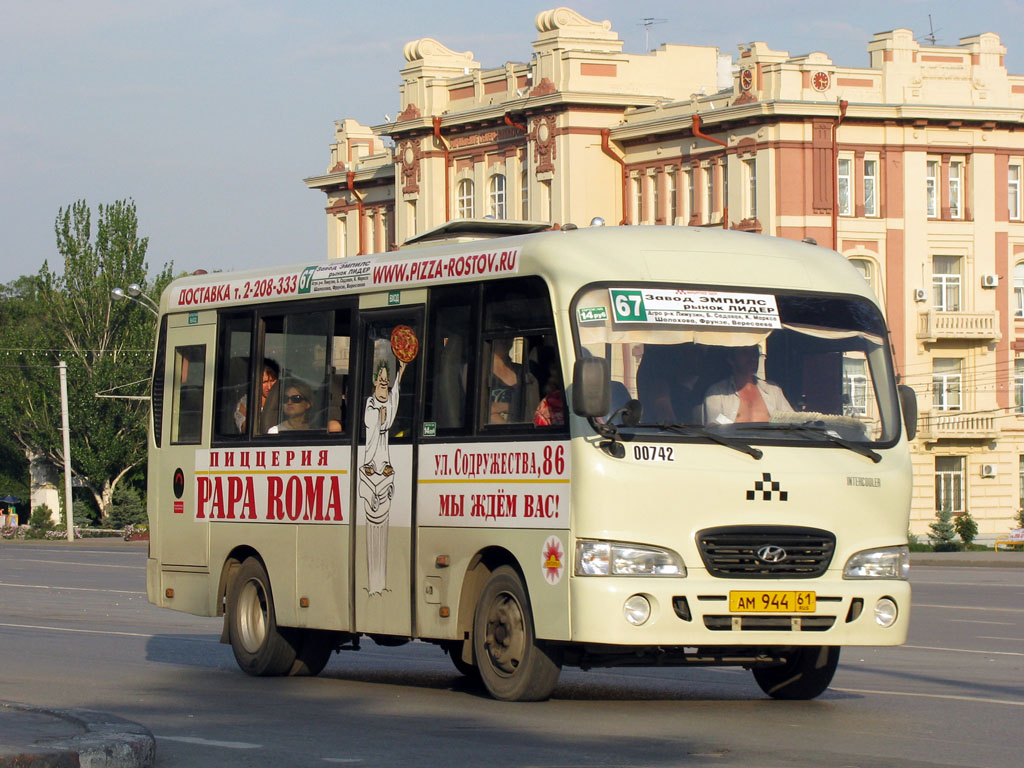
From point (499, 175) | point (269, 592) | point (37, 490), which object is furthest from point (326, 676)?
point (37, 490)

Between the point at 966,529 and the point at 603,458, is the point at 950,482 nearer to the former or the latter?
the point at 966,529

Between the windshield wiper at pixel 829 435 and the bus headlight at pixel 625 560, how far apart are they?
1000mm

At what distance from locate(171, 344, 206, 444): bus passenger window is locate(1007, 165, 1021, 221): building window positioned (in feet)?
192

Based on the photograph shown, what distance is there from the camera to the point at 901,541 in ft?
40.9

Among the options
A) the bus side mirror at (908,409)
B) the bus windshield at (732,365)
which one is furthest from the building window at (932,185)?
the bus windshield at (732,365)

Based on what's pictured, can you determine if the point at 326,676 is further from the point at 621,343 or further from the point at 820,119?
the point at 820,119

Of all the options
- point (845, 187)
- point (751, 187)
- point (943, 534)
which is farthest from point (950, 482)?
point (751, 187)

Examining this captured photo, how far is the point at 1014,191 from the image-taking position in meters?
71.2

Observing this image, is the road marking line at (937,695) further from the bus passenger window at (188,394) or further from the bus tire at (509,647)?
the bus passenger window at (188,394)

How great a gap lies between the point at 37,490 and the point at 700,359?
295 ft

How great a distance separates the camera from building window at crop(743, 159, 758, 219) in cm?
6850

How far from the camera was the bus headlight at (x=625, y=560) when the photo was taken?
11.7m

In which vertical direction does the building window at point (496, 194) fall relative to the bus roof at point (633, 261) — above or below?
above

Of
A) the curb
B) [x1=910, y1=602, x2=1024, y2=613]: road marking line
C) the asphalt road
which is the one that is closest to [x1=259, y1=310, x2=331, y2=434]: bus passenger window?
the asphalt road
